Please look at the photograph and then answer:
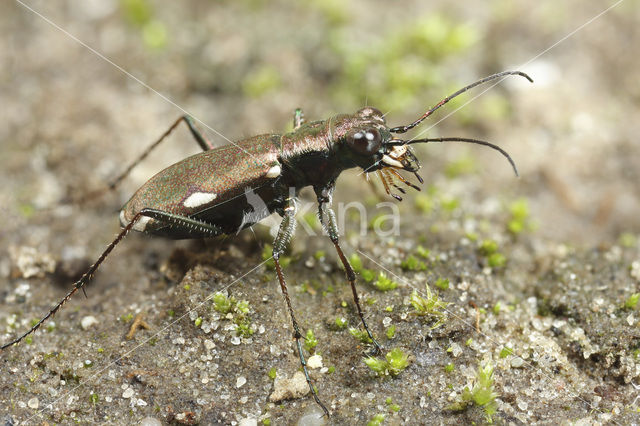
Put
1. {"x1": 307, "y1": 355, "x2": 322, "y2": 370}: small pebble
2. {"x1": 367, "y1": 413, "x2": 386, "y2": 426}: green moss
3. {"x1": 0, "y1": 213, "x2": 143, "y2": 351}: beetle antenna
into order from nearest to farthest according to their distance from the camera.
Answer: {"x1": 367, "y1": 413, "x2": 386, "y2": 426}: green moss → {"x1": 307, "y1": 355, "x2": 322, "y2": 370}: small pebble → {"x1": 0, "y1": 213, "x2": 143, "y2": 351}: beetle antenna

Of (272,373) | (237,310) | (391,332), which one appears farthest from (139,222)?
(391,332)

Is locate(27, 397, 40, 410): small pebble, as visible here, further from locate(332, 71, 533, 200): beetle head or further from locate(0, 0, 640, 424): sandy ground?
locate(332, 71, 533, 200): beetle head

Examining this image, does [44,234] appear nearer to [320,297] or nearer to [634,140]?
[320,297]

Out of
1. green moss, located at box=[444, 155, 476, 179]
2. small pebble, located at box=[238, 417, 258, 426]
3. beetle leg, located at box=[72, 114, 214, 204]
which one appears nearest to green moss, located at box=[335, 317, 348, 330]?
small pebble, located at box=[238, 417, 258, 426]

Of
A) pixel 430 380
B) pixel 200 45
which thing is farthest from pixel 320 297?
pixel 200 45

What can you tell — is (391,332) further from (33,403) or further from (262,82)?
(262,82)

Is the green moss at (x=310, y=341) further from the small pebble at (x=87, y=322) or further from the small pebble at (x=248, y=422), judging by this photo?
the small pebble at (x=87, y=322)

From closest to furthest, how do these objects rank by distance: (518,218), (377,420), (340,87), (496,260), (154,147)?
(377,420) → (496,260) → (154,147) → (518,218) → (340,87)
